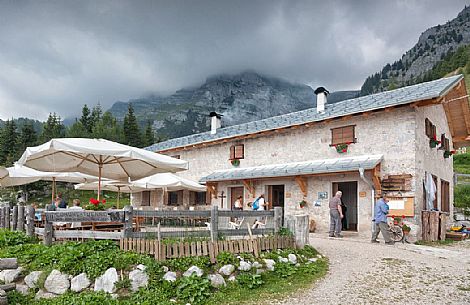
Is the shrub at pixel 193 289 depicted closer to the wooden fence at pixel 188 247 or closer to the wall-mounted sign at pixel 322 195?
the wooden fence at pixel 188 247

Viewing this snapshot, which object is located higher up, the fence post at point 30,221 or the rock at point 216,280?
the fence post at point 30,221

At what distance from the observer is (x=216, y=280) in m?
6.59

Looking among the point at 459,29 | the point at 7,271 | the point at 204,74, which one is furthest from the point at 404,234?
the point at 204,74

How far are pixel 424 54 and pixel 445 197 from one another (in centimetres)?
12775

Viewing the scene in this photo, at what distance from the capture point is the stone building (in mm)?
12391

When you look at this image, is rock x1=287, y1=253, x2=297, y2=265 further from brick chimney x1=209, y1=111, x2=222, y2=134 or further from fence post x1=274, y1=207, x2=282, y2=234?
brick chimney x1=209, y1=111, x2=222, y2=134

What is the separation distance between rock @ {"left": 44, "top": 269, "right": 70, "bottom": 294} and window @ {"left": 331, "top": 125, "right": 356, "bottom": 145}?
35.2 feet

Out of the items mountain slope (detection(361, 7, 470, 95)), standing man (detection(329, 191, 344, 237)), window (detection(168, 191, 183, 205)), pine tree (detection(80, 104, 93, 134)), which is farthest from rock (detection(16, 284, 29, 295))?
mountain slope (detection(361, 7, 470, 95))

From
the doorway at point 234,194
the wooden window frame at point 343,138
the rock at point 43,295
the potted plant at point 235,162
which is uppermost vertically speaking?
the wooden window frame at point 343,138

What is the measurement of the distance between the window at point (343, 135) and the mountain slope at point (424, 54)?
353ft

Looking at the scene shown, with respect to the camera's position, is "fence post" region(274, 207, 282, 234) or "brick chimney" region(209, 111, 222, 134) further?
"brick chimney" region(209, 111, 222, 134)

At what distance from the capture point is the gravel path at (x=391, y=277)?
614cm

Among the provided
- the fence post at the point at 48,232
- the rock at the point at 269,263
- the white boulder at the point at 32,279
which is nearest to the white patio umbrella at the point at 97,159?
the fence post at the point at 48,232

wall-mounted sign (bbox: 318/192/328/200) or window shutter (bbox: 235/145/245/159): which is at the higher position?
window shutter (bbox: 235/145/245/159)
